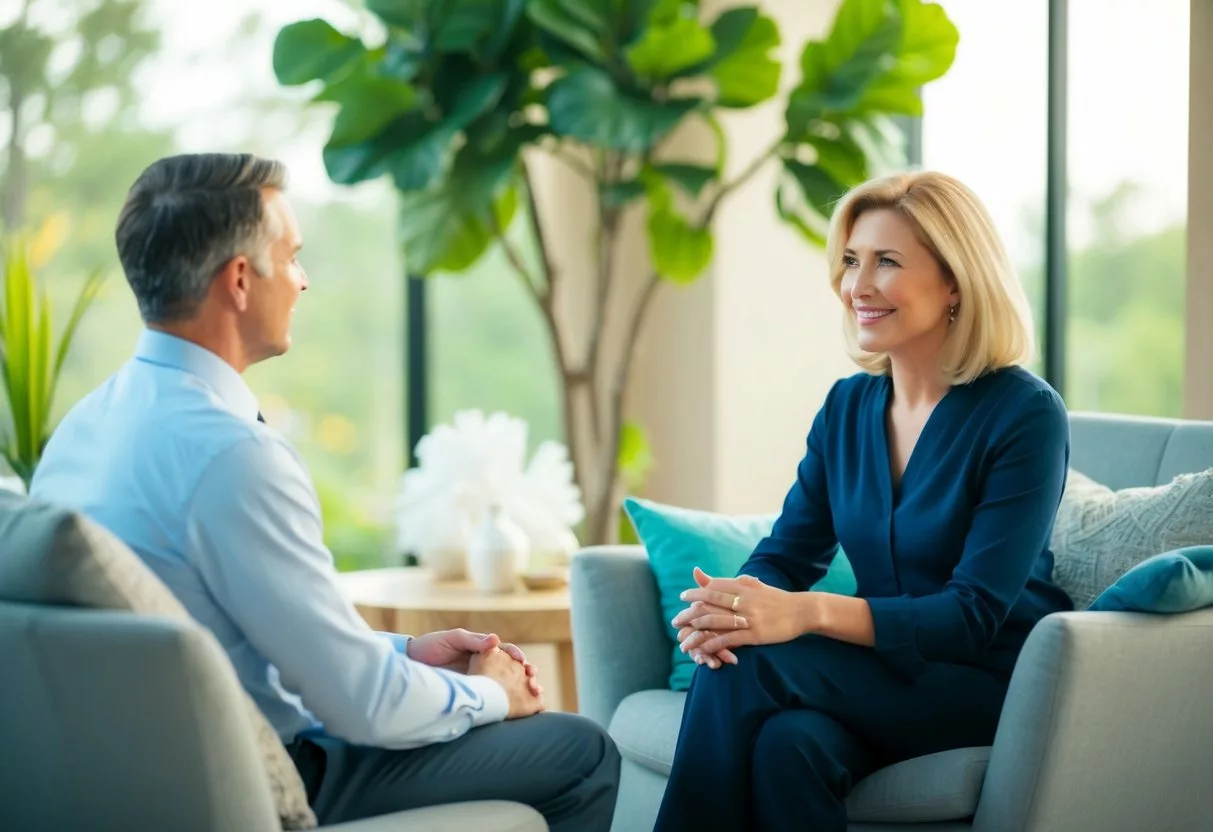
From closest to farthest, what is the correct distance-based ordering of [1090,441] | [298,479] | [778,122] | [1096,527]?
[298,479]
[1096,527]
[1090,441]
[778,122]

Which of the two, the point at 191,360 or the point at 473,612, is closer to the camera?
the point at 191,360

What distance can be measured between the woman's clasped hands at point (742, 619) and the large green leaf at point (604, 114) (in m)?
1.52

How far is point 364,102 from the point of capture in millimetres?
3584

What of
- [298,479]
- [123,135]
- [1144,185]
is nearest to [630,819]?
[298,479]

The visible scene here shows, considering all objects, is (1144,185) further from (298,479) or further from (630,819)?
(298,479)

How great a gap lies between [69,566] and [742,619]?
1016 millimetres

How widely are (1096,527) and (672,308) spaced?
2.27 meters

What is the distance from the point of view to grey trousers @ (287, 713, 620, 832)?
6.00 ft

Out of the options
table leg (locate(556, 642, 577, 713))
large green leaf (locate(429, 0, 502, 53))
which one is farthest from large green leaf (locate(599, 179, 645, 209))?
table leg (locate(556, 642, 577, 713))

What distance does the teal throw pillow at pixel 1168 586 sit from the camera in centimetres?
209

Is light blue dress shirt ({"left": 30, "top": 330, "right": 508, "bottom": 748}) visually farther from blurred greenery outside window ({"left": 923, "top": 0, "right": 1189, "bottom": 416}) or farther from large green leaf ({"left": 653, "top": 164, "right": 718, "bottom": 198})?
blurred greenery outside window ({"left": 923, "top": 0, "right": 1189, "bottom": 416})

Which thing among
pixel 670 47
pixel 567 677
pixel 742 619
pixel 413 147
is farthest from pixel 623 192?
pixel 742 619

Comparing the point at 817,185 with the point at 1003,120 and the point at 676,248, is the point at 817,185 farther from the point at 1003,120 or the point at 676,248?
the point at 1003,120

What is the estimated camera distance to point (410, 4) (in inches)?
142
